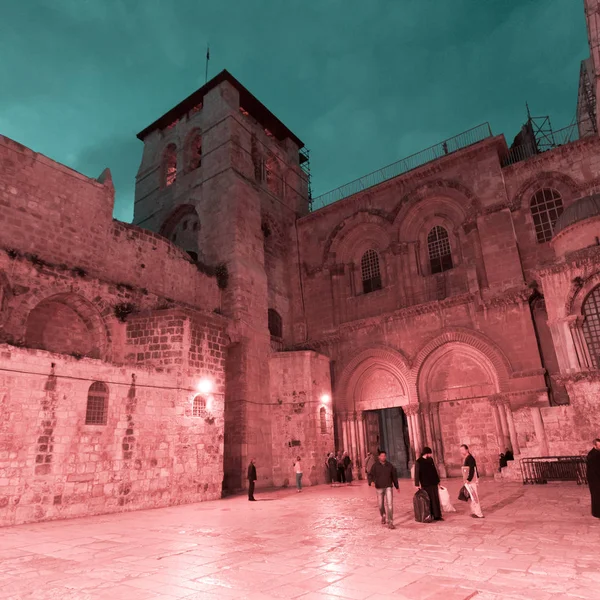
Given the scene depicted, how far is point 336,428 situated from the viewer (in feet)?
65.1

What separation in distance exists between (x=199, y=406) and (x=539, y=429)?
10.7 m

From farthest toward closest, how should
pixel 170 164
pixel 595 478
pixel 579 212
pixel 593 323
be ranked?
pixel 170 164, pixel 579 212, pixel 593 323, pixel 595 478

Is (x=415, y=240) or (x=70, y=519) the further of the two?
(x=415, y=240)

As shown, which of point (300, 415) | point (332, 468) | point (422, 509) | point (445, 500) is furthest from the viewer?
point (300, 415)

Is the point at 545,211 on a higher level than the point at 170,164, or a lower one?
lower

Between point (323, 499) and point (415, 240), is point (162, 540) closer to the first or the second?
point (323, 499)

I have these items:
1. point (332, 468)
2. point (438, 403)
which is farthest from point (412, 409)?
point (332, 468)

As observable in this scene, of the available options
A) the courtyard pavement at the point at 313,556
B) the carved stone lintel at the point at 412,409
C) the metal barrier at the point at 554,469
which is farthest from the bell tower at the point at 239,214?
the metal barrier at the point at 554,469

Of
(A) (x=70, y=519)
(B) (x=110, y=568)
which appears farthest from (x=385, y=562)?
(A) (x=70, y=519)

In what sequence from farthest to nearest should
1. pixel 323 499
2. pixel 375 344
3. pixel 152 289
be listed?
pixel 375 344
pixel 152 289
pixel 323 499

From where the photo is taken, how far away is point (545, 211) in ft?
57.5

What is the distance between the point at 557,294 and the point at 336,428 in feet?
33.1

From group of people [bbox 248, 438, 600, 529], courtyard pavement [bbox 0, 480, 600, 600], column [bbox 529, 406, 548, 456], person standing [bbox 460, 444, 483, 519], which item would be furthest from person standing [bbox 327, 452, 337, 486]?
person standing [bbox 460, 444, 483, 519]

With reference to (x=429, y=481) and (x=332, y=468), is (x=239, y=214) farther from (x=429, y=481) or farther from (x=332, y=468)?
(x=429, y=481)
